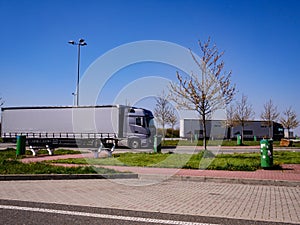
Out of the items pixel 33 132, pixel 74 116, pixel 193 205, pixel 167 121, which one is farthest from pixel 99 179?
pixel 167 121

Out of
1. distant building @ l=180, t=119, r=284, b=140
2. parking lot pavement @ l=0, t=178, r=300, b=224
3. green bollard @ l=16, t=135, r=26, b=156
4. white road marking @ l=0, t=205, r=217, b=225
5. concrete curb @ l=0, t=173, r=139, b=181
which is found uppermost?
distant building @ l=180, t=119, r=284, b=140

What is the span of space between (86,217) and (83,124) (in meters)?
27.3

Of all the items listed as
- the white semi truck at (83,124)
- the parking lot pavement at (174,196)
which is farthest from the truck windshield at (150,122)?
the parking lot pavement at (174,196)

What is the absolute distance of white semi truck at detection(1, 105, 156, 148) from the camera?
3033 centimetres

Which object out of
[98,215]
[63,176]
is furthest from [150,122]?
[98,215]

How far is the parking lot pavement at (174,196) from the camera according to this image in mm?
6605

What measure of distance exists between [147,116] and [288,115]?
33586mm

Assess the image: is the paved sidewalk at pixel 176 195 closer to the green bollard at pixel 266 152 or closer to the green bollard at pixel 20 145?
the green bollard at pixel 266 152

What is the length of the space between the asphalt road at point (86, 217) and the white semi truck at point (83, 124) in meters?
21.4

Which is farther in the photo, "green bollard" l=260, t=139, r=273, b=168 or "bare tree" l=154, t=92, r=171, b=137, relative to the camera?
"bare tree" l=154, t=92, r=171, b=137

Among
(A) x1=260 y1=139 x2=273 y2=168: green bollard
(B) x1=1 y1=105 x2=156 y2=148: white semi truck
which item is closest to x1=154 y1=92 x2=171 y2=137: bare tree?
(B) x1=1 y1=105 x2=156 y2=148: white semi truck

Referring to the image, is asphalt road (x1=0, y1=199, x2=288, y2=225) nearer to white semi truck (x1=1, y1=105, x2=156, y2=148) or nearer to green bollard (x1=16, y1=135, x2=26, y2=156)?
green bollard (x1=16, y1=135, x2=26, y2=156)

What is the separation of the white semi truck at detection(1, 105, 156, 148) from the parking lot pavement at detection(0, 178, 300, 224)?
60.0 feet

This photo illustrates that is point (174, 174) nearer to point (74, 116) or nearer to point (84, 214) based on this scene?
point (84, 214)
